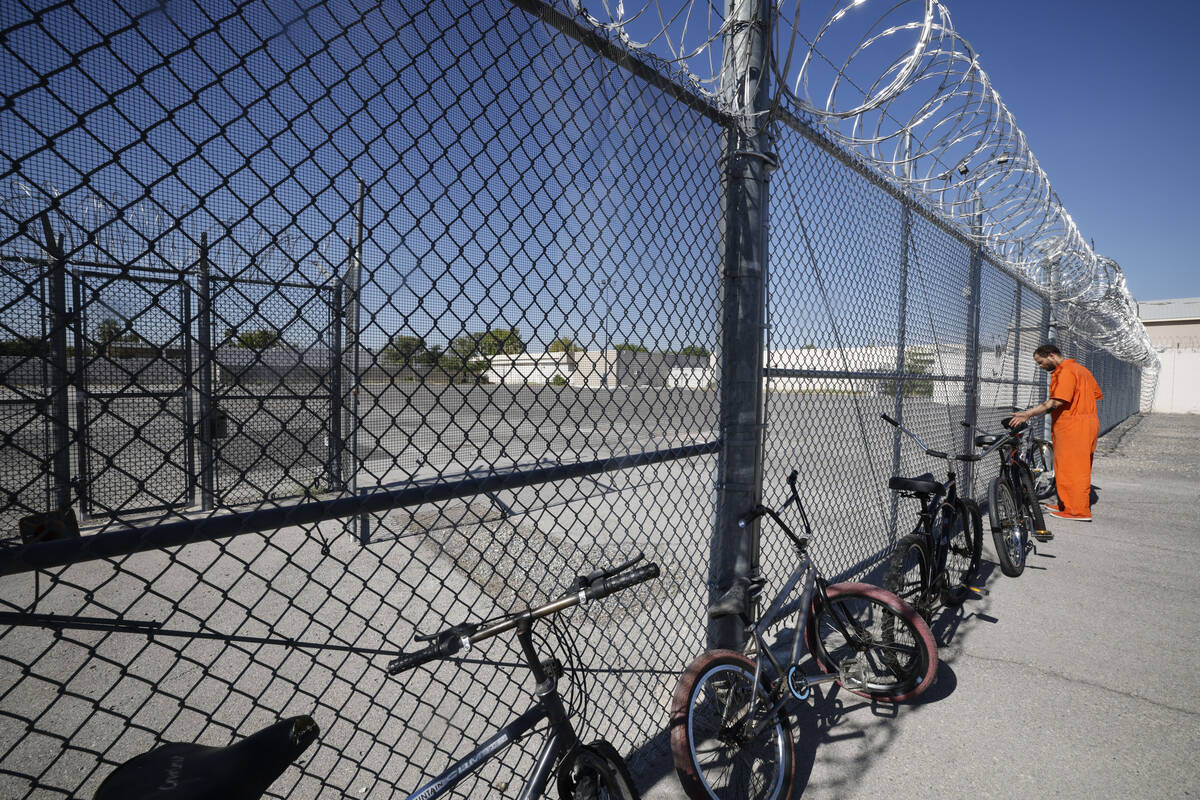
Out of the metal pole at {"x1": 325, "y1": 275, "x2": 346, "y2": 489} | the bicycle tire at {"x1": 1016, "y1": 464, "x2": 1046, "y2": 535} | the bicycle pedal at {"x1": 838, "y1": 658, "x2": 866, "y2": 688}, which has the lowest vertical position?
the bicycle pedal at {"x1": 838, "y1": 658, "x2": 866, "y2": 688}

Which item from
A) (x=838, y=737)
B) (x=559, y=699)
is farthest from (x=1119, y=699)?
(x=559, y=699)

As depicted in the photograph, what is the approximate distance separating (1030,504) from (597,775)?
5.90m

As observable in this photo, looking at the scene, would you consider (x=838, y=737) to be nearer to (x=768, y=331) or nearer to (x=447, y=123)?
(x=768, y=331)

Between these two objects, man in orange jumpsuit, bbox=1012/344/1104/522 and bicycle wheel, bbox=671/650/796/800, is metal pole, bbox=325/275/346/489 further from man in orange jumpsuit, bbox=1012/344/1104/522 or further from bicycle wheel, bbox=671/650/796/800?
man in orange jumpsuit, bbox=1012/344/1104/522

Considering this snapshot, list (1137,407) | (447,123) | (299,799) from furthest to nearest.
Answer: (1137,407) → (299,799) → (447,123)

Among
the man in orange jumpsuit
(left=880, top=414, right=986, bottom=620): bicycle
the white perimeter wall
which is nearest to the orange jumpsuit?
the man in orange jumpsuit

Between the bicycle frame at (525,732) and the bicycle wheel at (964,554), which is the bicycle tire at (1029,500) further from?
the bicycle frame at (525,732)

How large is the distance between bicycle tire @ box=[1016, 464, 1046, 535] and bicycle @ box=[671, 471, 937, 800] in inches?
141

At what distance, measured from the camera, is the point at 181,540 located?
1297mm

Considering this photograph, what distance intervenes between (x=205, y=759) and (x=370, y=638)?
3.06 meters

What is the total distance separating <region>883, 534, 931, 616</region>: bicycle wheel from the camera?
12.4 ft

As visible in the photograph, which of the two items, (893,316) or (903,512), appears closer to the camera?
(893,316)

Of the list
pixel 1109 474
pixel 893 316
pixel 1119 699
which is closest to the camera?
pixel 1119 699

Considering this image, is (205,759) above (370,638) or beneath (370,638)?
above
